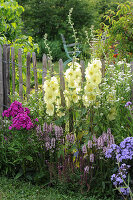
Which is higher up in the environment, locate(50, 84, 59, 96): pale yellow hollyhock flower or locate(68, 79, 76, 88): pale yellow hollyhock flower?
locate(68, 79, 76, 88): pale yellow hollyhock flower

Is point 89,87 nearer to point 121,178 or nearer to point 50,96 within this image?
point 50,96

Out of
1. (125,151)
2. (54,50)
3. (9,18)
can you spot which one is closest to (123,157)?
(125,151)

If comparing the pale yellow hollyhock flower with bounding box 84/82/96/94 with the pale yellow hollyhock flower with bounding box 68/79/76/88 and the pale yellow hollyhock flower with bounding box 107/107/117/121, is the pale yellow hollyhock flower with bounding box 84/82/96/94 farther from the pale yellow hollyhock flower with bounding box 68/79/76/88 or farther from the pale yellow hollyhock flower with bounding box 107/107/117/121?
the pale yellow hollyhock flower with bounding box 107/107/117/121

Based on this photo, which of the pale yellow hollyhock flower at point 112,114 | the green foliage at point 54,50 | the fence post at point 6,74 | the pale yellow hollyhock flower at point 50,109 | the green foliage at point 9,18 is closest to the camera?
the pale yellow hollyhock flower at point 112,114

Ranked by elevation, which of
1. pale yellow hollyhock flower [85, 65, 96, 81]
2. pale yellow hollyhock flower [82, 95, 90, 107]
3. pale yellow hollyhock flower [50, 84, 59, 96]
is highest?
pale yellow hollyhock flower [85, 65, 96, 81]

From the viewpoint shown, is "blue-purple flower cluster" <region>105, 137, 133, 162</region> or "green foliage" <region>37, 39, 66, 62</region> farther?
"green foliage" <region>37, 39, 66, 62</region>

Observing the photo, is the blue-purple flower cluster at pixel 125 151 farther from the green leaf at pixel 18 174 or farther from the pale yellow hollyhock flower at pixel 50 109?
the green leaf at pixel 18 174

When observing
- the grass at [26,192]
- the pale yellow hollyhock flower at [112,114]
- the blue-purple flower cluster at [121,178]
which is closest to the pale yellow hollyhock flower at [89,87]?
the pale yellow hollyhock flower at [112,114]

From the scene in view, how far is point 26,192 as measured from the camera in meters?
3.47

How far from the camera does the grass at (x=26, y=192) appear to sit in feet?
11.0

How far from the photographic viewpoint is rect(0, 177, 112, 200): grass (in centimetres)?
335

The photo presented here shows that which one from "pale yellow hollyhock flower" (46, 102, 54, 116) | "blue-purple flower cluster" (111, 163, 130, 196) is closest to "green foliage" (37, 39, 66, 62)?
"pale yellow hollyhock flower" (46, 102, 54, 116)

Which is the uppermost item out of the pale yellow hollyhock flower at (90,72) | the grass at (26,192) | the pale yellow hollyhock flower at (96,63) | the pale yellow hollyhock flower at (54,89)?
the pale yellow hollyhock flower at (96,63)

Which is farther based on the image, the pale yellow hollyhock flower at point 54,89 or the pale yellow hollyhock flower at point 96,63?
the pale yellow hollyhock flower at point 54,89
